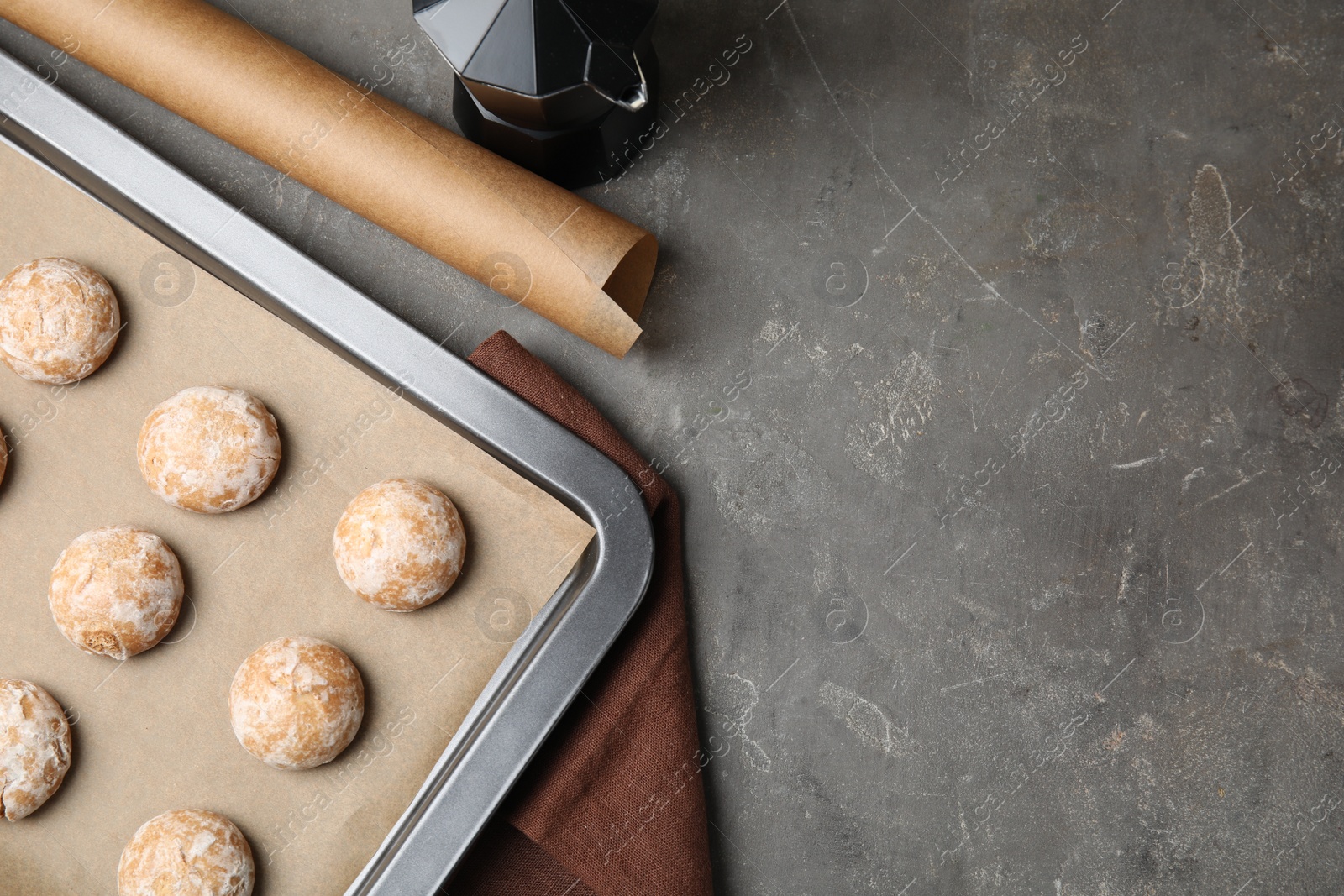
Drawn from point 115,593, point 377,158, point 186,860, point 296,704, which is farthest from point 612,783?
point 377,158

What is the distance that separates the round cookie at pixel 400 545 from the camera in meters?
1.21

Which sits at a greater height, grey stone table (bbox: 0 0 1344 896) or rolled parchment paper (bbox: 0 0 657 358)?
rolled parchment paper (bbox: 0 0 657 358)

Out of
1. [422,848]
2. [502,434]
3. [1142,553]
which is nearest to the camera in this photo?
[422,848]

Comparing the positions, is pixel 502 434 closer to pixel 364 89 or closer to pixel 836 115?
pixel 364 89

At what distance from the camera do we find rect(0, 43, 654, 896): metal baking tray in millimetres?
1240

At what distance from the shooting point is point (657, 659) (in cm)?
135

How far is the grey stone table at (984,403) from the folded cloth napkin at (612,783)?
0.33 ft

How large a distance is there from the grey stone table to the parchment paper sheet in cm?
25

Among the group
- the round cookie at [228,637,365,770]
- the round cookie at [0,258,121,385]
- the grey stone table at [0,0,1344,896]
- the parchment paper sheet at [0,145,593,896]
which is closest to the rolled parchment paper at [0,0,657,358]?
the grey stone table at [0,0,1344,896]

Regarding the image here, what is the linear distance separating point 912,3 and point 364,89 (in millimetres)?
1037

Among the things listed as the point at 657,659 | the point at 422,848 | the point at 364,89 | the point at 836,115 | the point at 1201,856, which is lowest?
the point at 1201,856

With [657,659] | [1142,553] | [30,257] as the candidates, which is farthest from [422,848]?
[1142,553]

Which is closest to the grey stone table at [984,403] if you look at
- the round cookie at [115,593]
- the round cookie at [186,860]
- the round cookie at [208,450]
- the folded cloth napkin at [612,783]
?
the folded cloth napkin at [612,783]

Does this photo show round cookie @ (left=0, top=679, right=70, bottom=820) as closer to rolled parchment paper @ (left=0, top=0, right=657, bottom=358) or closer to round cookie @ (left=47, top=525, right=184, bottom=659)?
round cookie @ (left=47, top=525, right=184, bottom=659)
